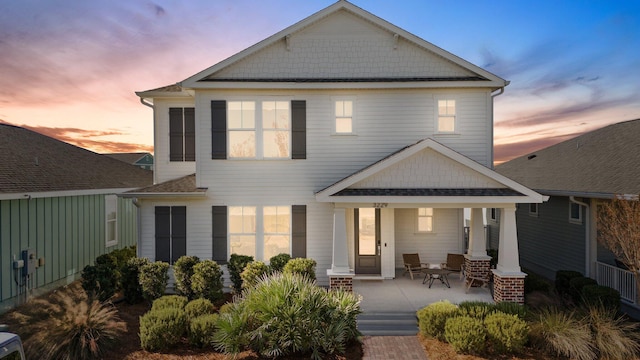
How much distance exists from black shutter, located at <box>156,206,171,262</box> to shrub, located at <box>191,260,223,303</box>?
2053 millimetres

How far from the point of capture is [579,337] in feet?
22.1

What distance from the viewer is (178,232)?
424 inches

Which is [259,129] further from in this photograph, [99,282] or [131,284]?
[99,282]

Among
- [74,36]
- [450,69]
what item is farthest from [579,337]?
[74,36]

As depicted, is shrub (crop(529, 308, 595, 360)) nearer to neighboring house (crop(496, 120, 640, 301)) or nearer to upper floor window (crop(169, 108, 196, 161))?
neighboring house (crop(496, 120, 640, 301))

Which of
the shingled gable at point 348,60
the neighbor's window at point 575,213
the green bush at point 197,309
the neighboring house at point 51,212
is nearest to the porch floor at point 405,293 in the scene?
the green bush at point 197,309

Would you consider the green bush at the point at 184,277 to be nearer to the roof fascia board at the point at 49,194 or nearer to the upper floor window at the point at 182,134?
the upper floor window at the point at 182,134

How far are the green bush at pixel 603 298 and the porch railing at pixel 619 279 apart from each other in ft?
3.95

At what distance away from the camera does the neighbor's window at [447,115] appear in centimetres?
1132

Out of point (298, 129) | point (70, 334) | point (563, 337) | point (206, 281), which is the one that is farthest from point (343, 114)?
point (70, 334)

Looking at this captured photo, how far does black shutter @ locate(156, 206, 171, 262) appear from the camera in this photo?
10.7 metres

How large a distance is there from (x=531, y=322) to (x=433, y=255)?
15.3 feet

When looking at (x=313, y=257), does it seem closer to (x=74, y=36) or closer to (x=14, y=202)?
(x=14, y=202)

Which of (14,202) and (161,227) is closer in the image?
(14,202)
